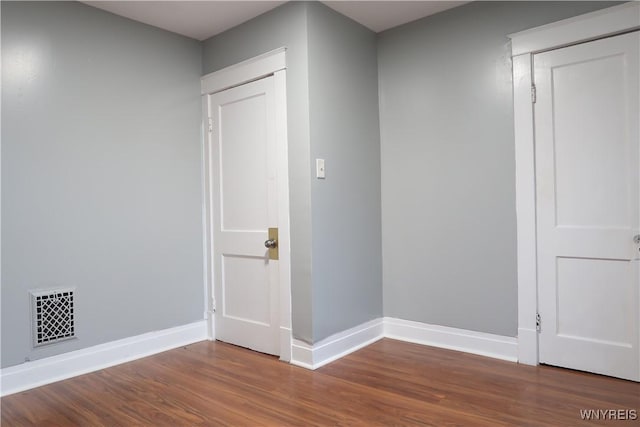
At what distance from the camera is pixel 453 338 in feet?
10.0

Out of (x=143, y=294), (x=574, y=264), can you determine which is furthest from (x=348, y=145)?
(x=143, y=294)

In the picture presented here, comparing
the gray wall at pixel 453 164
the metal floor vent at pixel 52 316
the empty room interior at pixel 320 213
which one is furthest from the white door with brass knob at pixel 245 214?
the metal floor vent at pixel 52 316

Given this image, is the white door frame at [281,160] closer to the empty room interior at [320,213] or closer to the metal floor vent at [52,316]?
the empty room interior at [320,213]

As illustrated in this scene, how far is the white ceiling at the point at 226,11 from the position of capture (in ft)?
9.46

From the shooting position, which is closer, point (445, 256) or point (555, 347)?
point (555, 347)

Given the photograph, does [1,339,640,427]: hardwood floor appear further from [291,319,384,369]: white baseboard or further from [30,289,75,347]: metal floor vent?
[30,289,75,347]: metal floor vent

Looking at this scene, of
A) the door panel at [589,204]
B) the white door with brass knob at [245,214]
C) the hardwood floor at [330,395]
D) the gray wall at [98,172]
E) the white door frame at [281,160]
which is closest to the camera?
the hardwood floor at [330,395]

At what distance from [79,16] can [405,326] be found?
3172mm

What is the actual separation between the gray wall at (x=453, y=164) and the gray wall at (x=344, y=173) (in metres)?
0.14

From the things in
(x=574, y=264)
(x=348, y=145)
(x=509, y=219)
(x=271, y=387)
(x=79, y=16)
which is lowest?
(x=271, y=387)

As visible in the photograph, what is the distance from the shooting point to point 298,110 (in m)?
2.85

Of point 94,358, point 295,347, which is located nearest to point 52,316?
point 94,358

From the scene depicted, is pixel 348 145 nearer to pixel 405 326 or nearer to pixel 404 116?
Result: pixel 404 116

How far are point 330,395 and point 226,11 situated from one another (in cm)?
260
